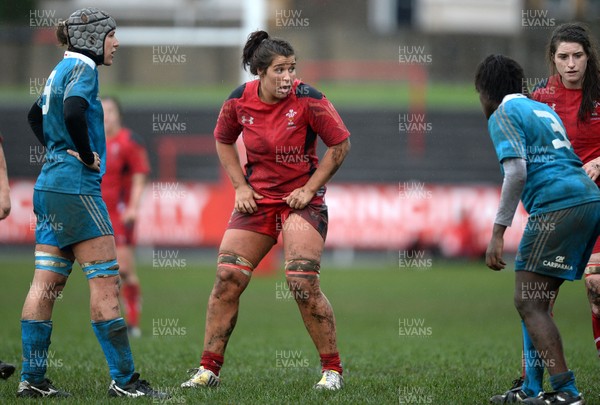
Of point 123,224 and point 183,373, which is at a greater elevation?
point 123,224

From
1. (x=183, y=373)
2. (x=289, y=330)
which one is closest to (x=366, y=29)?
(x=289, y=330)

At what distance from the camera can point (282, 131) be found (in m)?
6.40

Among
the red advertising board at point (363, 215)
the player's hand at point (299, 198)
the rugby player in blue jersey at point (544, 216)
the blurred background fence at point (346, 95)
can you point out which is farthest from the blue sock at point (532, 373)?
the red advertising board at point (363, 215)

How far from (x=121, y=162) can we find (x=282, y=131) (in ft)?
15.8

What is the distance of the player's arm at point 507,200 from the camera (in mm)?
5391

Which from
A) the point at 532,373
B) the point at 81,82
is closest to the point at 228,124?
the point at 81,82

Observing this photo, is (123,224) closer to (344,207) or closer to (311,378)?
(311,378)

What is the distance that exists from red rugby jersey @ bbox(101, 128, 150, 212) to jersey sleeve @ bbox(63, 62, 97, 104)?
16.2 feet

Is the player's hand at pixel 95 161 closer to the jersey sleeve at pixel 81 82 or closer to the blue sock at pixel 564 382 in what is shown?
the jersey sleeve at pixel 81 82

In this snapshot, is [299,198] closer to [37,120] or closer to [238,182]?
[238,182]

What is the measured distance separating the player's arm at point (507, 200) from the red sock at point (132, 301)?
582 cm

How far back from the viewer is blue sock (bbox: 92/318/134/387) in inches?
230

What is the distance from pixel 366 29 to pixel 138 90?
29.9 ft

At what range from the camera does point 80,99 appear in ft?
18.7
